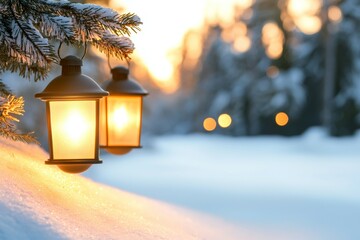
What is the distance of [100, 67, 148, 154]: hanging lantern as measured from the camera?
5.73 meters

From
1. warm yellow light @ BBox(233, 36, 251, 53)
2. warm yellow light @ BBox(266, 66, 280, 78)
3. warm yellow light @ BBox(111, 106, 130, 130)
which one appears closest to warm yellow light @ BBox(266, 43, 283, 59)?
warm yellow light @ BBox(266, 66, 280, 78)

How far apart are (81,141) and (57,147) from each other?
181mm

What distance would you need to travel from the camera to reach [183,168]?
1612 cm

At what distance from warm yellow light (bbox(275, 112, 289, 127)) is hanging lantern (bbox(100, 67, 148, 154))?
1158 inches

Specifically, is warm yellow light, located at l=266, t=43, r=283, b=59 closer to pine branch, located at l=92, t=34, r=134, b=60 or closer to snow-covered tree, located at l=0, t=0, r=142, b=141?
pine branch, located at l=92, t=34, r=134, b=60

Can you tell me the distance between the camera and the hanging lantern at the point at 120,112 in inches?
225

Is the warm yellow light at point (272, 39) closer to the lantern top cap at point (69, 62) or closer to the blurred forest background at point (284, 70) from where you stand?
the blurred forest background at point (284, 70)

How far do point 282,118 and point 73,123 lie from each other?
31.3 m

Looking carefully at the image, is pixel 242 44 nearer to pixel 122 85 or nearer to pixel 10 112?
pixel 122 85

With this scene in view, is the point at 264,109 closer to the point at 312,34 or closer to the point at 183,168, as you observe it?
the point at 312,34

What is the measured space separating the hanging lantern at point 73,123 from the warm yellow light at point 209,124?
41.7 metres

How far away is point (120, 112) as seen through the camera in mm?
5746

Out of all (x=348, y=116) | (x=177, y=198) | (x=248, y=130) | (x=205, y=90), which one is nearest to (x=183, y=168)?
(x=177, y=198)

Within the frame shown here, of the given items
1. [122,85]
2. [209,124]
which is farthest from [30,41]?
[209,124]
